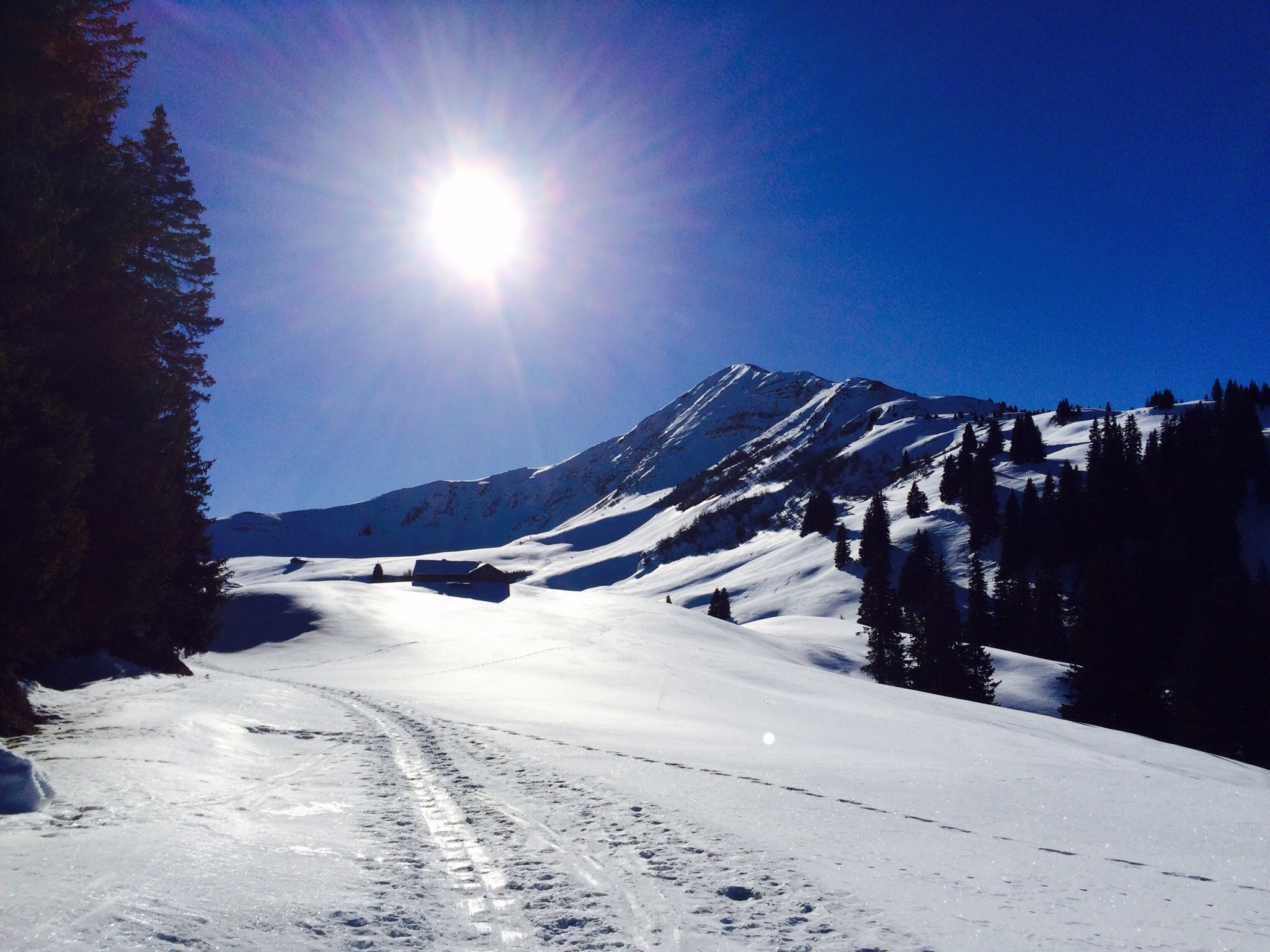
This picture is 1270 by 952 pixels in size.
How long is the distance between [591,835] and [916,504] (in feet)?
361

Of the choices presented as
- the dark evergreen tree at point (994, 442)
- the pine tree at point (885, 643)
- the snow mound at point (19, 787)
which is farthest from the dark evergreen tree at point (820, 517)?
the snow mound at point (19, 787)

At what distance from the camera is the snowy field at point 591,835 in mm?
4023

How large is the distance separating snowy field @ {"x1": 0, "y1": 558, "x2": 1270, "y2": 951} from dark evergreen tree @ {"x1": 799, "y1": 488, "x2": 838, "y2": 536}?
96162 millimetres

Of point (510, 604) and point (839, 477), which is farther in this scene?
point (839, 477)

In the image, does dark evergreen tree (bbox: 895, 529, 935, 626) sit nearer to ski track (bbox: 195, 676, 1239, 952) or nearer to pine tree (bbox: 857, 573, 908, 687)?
pine tree (bbox: 857, 573, 908, 687)

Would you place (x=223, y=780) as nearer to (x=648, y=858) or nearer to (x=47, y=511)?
(x=47, y=511)

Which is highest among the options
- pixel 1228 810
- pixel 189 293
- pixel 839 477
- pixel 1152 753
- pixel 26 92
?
pixel 839 477

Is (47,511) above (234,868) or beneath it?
above

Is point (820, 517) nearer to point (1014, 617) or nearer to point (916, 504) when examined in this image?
point (916, 504)

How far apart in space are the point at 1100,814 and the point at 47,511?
14232 millimetres

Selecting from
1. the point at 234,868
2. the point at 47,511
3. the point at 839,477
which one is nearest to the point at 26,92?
the point at 47,511

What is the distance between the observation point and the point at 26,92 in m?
10.6

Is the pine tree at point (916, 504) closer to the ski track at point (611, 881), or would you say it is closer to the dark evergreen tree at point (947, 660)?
the dark evergreen tree at point (947, 660)

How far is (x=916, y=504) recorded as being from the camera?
347ft
